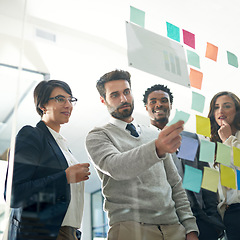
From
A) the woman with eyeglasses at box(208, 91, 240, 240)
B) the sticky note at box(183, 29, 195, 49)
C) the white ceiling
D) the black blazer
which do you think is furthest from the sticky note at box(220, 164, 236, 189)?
the black blazer

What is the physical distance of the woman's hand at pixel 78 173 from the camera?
115 cm

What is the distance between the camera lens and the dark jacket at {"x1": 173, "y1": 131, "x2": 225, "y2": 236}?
137 centimetres

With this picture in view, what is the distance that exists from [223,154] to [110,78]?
0.63m

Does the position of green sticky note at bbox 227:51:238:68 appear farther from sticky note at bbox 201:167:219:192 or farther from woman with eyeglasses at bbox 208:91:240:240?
sticky note at bbox 201:167:219:192

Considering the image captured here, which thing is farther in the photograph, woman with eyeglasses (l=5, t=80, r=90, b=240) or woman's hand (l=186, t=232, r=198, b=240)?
woman's hand (l=186, t=232, r=198, b=240)

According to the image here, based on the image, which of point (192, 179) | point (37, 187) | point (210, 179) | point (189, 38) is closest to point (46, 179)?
point (37, 187)

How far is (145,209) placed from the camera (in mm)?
1191

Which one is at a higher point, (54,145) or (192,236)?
(54,145)

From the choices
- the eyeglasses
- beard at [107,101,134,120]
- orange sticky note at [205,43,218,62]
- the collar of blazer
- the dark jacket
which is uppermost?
orange sticky note at [205,43,218,62]

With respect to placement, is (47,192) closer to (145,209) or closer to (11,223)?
(11,223)

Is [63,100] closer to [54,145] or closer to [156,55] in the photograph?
[54,145]

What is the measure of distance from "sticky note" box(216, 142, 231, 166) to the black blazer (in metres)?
0.74

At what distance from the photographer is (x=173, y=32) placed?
1.67m

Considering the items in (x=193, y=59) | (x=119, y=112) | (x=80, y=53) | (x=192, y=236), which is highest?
(x=193, y=59)
